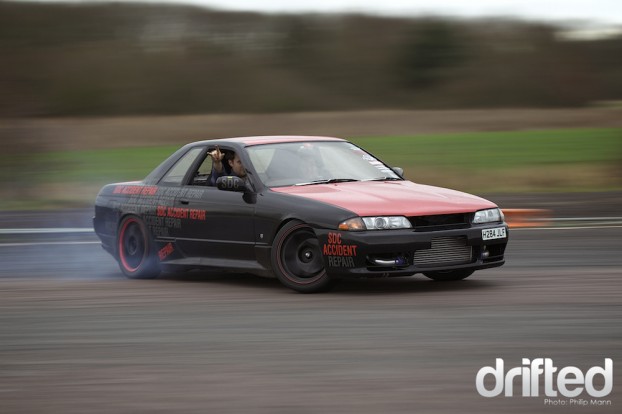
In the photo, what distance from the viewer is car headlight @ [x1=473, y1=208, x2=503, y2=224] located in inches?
372

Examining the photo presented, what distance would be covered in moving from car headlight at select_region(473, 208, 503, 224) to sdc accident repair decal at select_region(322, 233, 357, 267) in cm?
117

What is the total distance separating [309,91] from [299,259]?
5605 centimetres

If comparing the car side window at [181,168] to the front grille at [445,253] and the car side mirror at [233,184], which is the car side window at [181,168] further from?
the front grille at [445,253]

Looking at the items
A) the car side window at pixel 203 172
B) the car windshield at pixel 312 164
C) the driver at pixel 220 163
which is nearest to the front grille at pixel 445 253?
the car windshield at pixel 312 164

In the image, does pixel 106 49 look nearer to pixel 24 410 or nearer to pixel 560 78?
pixel 560 78

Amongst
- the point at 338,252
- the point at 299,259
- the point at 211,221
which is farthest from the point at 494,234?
the point at 211,221

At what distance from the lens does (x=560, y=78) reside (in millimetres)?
64438

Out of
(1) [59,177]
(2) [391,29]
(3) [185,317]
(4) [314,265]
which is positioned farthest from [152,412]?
(2) [391,29]

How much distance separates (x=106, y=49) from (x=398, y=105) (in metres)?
19.3

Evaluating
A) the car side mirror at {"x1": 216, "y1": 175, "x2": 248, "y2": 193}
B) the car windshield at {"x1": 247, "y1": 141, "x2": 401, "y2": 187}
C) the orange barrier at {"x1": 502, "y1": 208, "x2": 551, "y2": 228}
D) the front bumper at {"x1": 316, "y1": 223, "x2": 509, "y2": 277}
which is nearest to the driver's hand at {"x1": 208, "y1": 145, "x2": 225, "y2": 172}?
the car windshield at {"x1": 247, "y1": 141, "x2": 401, "y2": 187}

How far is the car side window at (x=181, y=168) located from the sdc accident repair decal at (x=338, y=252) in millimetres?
2307

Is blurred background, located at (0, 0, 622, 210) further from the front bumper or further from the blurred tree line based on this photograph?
the front bumper

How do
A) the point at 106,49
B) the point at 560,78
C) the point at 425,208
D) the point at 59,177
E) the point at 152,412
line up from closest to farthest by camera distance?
1. the point at 152,412
2. the point at 425,208
3. the point at 59,177
4. the point at 560,78
5. the point at 106,49

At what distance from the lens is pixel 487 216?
9.57 meters
